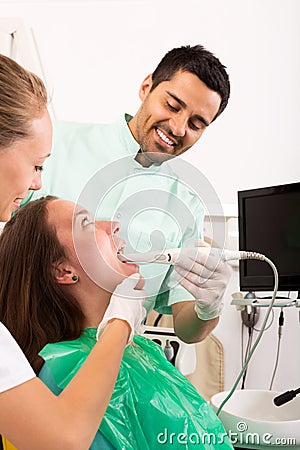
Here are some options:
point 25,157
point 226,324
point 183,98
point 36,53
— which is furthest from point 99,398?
point 226,324

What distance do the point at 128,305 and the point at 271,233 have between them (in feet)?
2.64

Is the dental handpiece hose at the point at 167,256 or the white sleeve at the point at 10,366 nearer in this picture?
the white sleeve at the point at 10,366

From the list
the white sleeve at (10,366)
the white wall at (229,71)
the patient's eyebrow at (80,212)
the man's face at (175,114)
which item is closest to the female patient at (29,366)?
the white sleeve at (10,366)

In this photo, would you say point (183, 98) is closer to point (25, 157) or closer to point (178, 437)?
point (25, 157)

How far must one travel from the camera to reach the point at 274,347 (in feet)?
7.36

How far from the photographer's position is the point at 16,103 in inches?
35.9

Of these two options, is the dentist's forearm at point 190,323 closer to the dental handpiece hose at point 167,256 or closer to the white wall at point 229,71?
the dental handpiece hose at point 167,256

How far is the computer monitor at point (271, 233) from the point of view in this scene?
5.28 ft

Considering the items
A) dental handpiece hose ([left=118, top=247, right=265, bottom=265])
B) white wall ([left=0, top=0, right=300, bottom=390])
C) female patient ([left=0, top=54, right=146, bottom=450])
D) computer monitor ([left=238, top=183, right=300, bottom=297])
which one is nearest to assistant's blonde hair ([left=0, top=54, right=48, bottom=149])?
female patient ([left=0, top=54, right=146, bottom=450])

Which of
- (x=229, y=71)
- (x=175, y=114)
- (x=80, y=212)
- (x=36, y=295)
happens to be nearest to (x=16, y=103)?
Answer: (x=80, y=212)

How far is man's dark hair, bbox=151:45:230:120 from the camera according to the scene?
140cm

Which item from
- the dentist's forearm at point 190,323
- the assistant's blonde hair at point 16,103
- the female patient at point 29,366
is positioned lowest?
the dentist's forearm at point 190,323

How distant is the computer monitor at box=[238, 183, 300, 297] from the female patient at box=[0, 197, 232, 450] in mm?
571

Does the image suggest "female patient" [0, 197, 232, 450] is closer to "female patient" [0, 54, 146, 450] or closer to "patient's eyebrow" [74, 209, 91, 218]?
"patient's eyebrow" [74, 209, 91, 218]
